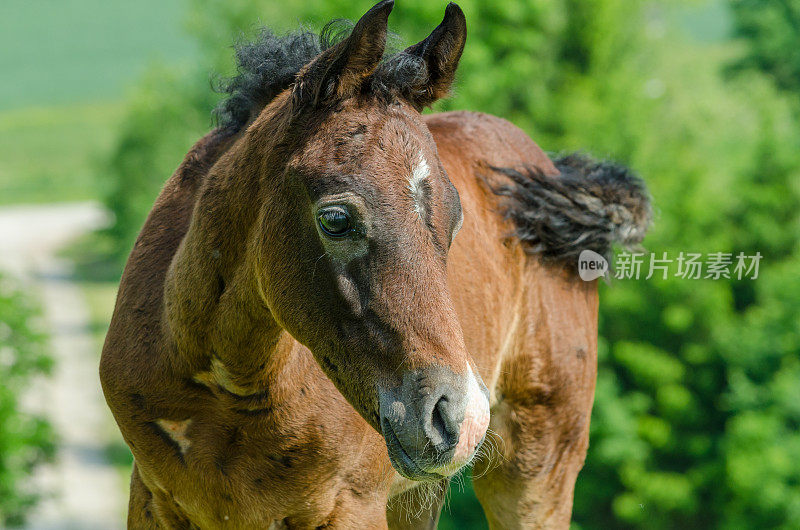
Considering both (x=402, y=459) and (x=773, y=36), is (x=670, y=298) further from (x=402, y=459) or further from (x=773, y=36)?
(x=402, y=459)

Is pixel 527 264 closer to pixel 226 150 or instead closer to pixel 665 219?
pixel 226 150


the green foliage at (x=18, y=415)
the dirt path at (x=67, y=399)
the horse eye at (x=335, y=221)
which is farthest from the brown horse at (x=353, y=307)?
the dirt path at (x=67, y=399)

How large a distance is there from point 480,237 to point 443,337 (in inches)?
68.5

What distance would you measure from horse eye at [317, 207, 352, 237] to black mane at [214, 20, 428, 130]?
53cm

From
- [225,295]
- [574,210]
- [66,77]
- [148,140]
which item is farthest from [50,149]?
[225,295]

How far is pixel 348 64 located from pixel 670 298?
58.2ft

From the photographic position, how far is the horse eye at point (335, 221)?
2.44m

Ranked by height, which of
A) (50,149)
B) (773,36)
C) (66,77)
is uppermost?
(773,36)

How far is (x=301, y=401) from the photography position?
3.19 metres

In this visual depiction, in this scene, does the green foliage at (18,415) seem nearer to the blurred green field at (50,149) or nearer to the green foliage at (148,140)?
the green foliage at (148,140)

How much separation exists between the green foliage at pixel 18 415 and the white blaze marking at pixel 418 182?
14.9 m

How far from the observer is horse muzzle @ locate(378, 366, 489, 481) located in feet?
7.69

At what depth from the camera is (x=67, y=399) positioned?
96.2ft

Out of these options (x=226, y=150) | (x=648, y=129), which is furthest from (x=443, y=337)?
(x=648, y=129)
